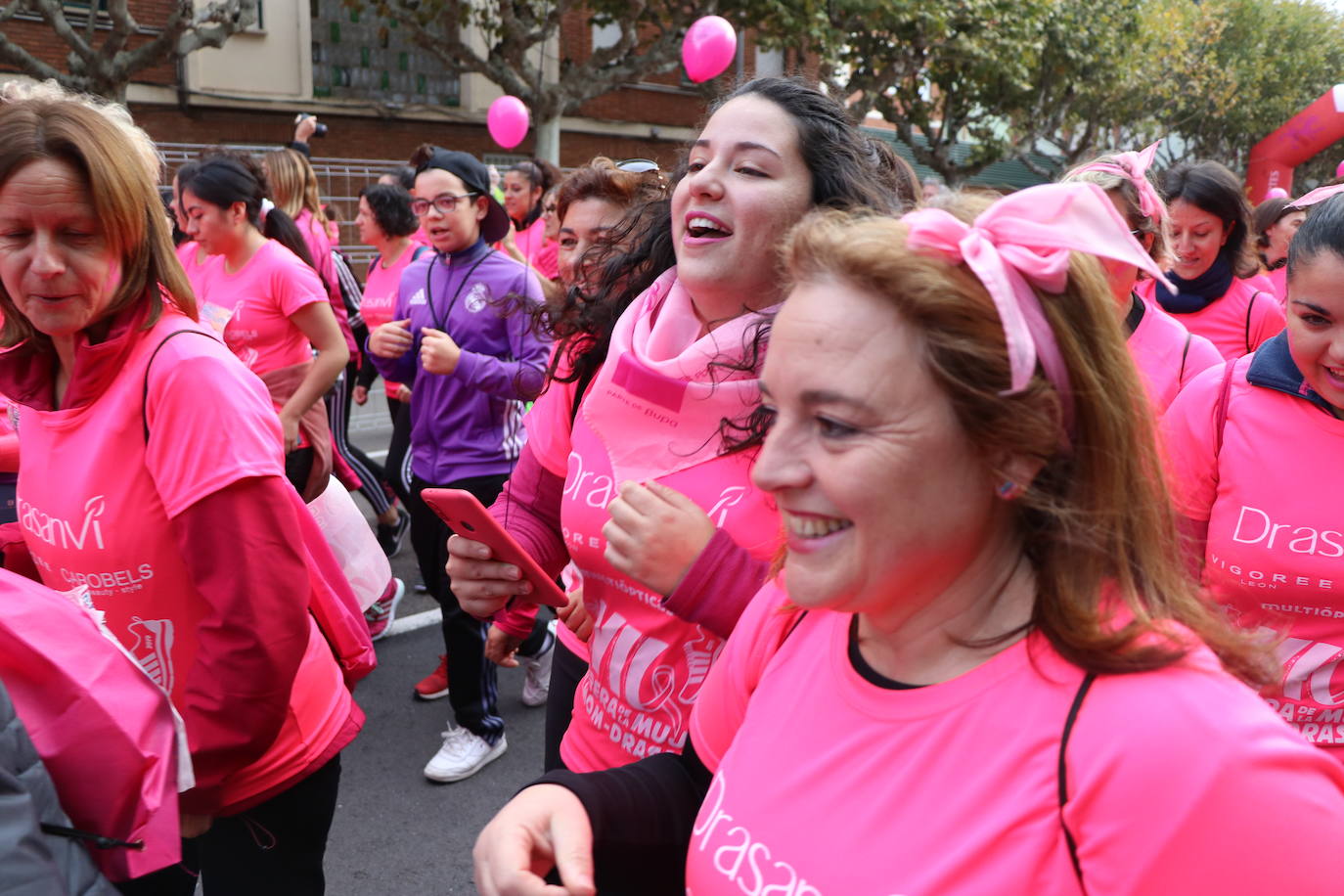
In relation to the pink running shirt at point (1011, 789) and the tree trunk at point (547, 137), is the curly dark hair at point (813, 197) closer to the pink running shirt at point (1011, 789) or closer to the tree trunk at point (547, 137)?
the pink running shirt at point (1011, 789)

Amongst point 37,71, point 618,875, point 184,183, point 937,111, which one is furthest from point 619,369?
point 937,111

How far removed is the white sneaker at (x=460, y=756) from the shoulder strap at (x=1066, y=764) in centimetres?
342

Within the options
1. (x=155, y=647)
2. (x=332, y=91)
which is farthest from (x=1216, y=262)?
(x=332, y=91)

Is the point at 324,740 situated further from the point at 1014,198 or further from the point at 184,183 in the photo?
the point at 184,183

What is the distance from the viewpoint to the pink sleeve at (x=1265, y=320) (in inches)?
170

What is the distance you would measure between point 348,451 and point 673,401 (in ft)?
15.6

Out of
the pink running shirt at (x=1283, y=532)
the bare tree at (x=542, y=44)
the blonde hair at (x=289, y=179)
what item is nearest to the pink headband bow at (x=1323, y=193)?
the pink running shirt at (x=1283, y=532)

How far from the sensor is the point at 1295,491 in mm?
2176

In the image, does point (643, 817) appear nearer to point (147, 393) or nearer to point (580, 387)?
point (580, 387)

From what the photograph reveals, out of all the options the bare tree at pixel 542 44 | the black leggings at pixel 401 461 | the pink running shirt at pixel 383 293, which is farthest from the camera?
the bare tree at pixel 542 44

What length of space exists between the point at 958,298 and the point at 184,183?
4431 mm

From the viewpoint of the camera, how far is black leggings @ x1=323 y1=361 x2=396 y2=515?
5.94 m

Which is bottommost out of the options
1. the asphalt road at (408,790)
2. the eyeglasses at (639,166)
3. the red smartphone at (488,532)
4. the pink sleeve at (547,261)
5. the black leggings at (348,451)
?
the asphalt road at (408,790)

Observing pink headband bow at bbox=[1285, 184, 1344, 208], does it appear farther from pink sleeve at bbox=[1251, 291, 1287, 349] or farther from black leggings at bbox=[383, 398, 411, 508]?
black leggings at bbox=[383, 398, 411, 508]
